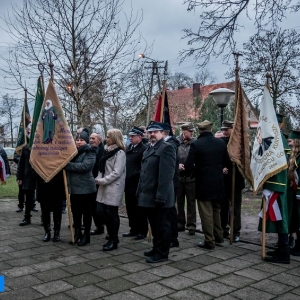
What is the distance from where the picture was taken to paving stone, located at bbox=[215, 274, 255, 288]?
464 cm

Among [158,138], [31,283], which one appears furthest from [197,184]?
[31,283]

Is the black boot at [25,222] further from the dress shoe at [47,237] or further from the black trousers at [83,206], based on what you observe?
the black trousers at [83,206]

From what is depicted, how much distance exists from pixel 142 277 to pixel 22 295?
1402 millimetres

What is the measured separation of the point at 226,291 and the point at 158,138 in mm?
2267

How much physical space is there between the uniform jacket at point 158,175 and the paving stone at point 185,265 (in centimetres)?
78

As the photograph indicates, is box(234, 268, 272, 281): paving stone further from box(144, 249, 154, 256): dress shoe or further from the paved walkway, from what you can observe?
box(144, 249, 154, 256): dress shoe

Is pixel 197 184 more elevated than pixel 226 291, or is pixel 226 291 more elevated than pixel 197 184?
pixel 197 184

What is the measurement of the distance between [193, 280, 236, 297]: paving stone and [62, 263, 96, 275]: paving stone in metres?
1.44

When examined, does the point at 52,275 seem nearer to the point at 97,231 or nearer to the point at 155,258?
the point at 155,258

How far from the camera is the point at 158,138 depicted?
5691 mm

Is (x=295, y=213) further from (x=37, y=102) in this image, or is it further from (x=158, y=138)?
(x=37, y=102)

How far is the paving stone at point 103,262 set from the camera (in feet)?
17.5

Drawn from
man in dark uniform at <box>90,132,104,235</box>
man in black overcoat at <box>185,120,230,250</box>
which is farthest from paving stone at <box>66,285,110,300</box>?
man in dark uniform at <box>90,132,104,235</box>

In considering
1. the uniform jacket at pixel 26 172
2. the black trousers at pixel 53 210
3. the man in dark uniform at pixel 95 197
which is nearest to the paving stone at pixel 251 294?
the man in dark uniform at pixel 95 197
